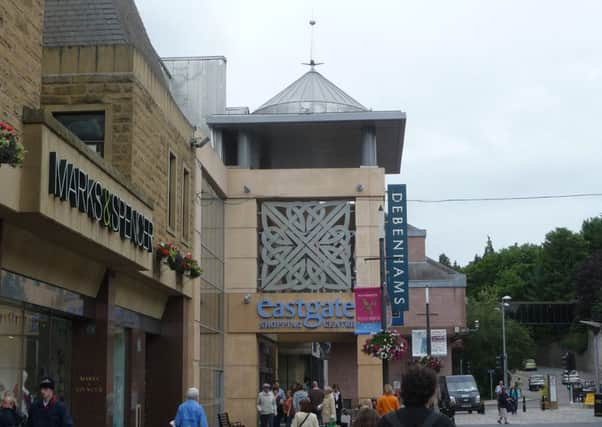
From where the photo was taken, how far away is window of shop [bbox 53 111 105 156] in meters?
21.2

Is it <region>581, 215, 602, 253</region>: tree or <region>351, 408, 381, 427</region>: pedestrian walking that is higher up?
<region>581, 215, 602, 253</region>: tree

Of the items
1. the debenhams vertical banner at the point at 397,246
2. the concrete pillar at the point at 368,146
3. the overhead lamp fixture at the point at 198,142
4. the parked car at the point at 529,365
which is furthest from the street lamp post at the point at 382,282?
the parked car at the point at 529,365

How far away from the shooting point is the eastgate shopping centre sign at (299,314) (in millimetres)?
35781

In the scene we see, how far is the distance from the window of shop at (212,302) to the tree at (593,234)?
85.7 m

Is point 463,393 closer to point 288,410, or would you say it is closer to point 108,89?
point 288,410

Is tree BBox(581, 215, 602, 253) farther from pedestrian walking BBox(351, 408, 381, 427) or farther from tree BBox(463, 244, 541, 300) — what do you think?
pedestrian walking BBox(351, 408, 381, 427)

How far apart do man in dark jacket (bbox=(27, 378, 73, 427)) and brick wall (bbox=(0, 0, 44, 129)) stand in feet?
12.8

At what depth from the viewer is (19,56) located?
14.9 metres

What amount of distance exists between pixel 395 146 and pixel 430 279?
2949 centimetres

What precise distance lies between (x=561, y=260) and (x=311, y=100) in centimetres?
7900

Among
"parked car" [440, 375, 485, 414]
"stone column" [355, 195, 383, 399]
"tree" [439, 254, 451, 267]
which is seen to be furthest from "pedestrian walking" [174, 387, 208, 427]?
"tree" [439, 254, 451, 267]

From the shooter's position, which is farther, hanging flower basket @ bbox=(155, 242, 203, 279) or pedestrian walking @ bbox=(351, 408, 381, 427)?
hanging flower basket @ bbox=(155, 242, 203, 279)

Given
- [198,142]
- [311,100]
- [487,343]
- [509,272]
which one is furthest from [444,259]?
[198,142]

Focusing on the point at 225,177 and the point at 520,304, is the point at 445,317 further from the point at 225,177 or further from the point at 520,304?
the point at 520,304
